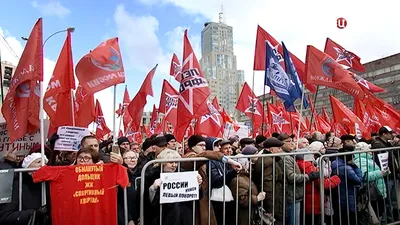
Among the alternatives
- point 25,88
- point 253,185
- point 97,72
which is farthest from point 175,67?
point 253,185

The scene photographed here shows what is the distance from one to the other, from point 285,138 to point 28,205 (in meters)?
3.92

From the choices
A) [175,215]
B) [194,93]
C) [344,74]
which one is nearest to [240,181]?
[175,215]

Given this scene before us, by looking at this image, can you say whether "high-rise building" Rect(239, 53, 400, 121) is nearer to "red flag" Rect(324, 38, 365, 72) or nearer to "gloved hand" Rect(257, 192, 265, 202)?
"red flag" Rect(324, 38, 365, 72)

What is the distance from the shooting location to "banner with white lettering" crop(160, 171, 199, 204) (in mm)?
4059

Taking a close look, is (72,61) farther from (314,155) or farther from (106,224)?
(314,155)

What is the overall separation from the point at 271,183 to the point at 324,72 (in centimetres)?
367

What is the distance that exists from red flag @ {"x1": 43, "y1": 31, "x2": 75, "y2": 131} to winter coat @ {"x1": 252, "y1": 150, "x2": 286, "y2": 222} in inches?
121

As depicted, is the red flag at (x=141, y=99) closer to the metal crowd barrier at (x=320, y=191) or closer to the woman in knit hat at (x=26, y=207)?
the metal crowd barrier at (x=320, y=191)

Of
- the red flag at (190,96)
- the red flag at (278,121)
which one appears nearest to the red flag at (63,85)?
the red flag at (190,96)

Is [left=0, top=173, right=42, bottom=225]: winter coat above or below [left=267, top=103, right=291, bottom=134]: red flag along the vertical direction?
below

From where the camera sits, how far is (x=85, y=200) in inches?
147

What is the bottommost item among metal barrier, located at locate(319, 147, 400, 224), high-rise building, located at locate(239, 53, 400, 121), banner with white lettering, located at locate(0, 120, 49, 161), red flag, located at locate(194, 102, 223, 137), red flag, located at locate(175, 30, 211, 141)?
metal barrier, located at locate(319, 147, 400, 224)

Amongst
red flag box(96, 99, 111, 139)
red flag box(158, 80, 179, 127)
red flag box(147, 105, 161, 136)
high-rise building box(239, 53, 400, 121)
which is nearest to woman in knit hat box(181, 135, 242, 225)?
red flag box(158, 80, 179, 127)

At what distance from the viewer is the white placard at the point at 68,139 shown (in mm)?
5559
